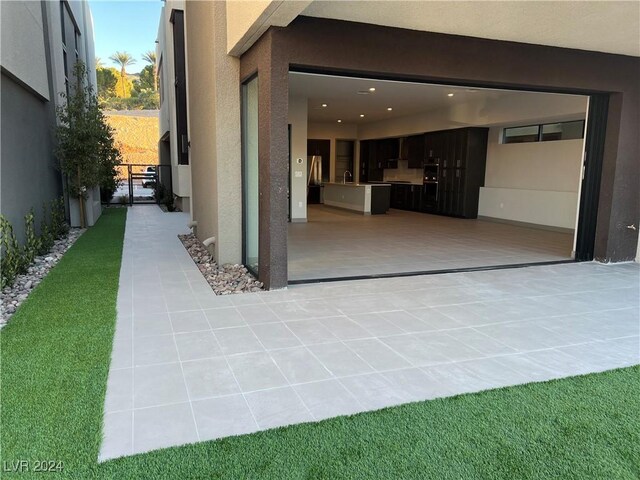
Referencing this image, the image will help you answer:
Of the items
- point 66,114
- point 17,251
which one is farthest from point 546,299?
point 66,114

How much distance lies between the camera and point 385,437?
2127 mm

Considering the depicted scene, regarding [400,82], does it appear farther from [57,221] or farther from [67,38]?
[67,38]

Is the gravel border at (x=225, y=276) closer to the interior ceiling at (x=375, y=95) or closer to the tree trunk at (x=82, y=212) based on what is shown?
the interior ceiling at (x=375, y=95)

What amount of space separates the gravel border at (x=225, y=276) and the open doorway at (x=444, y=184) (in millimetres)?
578

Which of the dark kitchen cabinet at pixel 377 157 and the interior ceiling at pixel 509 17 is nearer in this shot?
the interior ceiling at pixel 509 17

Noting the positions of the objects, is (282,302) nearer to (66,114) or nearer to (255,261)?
(255,261)

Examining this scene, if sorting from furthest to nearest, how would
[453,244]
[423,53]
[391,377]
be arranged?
1. [453,244]
2. [423,53]
3. [391,377]

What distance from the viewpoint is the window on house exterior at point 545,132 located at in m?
9.34

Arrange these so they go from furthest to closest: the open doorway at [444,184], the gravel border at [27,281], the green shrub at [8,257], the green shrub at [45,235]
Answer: the open doorway at [444,184], the green shrub at [45,235], the green shrub at [8,257], the gravel border at [27,281]

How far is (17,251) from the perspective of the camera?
5.06 metres

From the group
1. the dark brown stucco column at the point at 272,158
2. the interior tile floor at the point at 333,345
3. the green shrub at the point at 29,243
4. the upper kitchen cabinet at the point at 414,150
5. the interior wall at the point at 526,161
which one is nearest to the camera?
the interior tile floor at the point at 333,345

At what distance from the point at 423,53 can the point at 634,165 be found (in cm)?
346

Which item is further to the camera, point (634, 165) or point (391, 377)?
point (634, 165)

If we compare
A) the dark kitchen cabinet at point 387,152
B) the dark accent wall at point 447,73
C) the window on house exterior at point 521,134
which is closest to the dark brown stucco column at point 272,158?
the dark accent wall at point 447,73
